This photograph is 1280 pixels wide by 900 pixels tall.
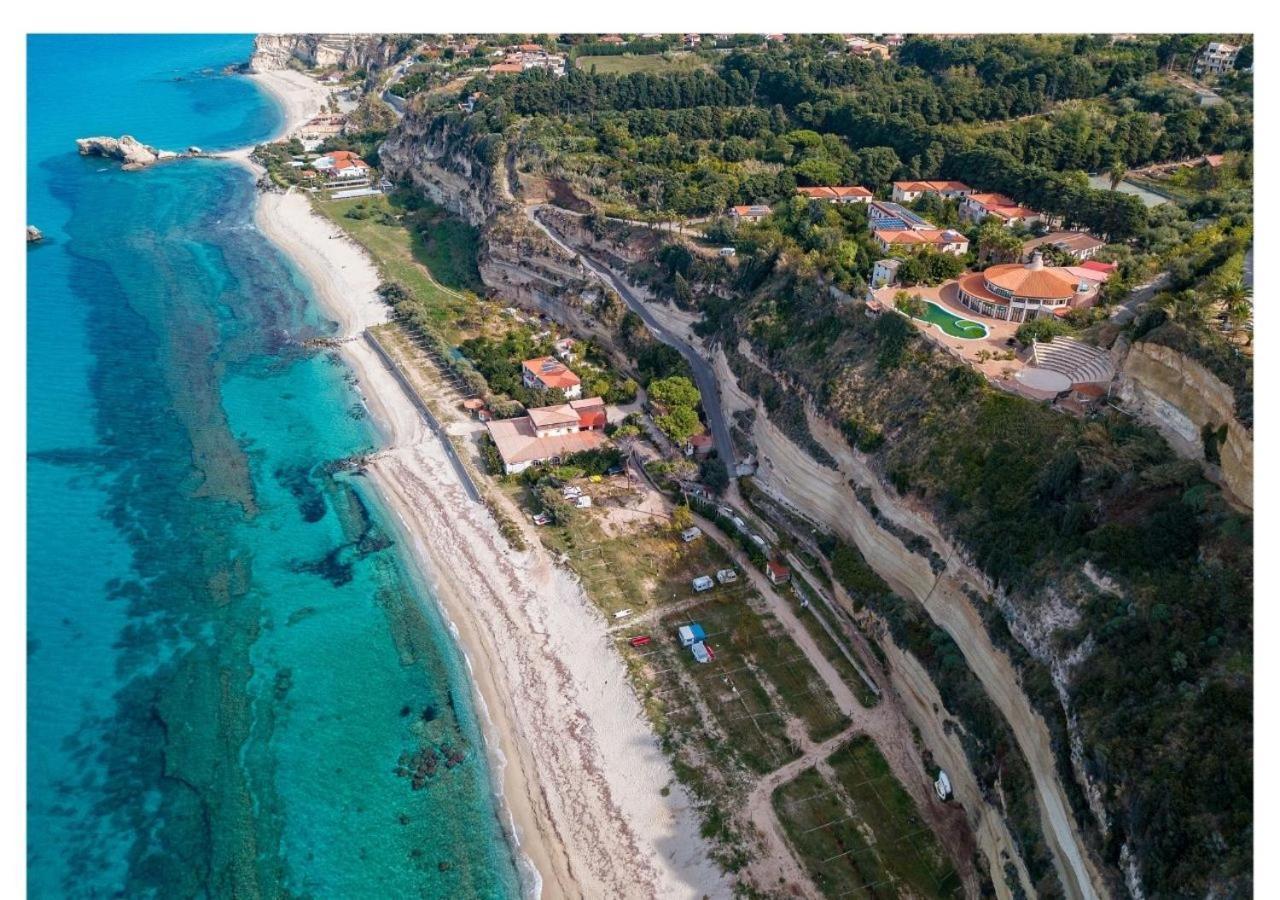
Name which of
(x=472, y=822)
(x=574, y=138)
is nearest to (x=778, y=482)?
(x=472, y=822)

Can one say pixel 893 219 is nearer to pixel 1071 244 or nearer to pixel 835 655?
pixel 1071 244

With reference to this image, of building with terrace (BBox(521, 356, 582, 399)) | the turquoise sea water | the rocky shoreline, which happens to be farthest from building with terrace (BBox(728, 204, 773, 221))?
the rocky shoreline

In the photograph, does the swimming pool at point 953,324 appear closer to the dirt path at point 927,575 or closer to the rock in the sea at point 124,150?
the dirt path at point 927,575

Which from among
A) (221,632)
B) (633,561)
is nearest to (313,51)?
(221,632)

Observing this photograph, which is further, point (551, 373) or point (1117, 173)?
point (551, 373)

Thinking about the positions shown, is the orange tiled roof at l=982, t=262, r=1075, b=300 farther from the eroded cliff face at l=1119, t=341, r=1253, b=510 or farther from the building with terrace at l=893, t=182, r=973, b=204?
the building with terrace at l=893, t=182, r=973, b=204

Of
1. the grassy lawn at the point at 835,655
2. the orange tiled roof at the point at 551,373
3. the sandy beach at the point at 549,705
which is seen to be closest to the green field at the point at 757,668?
the grassy lawn at the point at 835,655

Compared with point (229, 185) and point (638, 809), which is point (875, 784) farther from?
point (229, 185)
